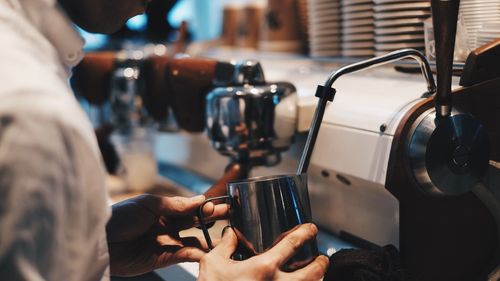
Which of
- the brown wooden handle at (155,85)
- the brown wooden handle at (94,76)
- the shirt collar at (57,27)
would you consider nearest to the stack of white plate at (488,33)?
the shirt collar at (57,27)

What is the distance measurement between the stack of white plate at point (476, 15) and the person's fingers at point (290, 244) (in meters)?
0.29

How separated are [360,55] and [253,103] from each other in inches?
7.8

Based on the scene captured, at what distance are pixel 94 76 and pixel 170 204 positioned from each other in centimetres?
73

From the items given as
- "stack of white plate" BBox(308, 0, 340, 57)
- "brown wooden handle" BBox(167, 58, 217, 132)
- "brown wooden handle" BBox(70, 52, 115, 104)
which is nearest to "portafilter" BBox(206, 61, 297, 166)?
"brown wooden handle" BBox(167, 58, 217, 132)

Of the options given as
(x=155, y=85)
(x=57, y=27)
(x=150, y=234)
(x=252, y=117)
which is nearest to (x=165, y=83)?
(x=155, y=85)

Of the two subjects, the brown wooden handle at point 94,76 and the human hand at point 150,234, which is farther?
the brown wooden handle at point 94,76

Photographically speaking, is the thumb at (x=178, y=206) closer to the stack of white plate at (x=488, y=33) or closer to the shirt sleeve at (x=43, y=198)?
the shirt sleeve at (x=43, y=198)

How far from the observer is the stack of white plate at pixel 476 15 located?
59cm

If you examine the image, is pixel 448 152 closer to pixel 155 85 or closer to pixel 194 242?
pixel 194 242

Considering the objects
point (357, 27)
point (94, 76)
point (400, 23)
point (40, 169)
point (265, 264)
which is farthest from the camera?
point (94, 76)

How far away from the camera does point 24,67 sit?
1.19ft

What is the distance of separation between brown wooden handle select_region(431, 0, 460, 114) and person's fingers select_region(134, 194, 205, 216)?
0.92 feet

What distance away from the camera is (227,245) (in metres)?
0.53

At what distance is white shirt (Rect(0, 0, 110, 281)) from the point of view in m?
0.34
